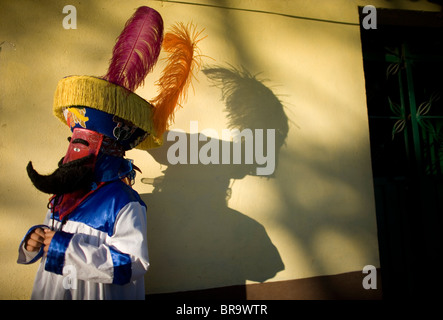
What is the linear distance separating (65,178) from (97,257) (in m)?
0.42

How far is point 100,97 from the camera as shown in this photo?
3.96ft

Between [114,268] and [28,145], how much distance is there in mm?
1310

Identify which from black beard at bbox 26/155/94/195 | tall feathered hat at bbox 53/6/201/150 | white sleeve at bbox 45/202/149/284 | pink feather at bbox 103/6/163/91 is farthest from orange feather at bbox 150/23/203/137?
white sleeve at bbox 45/202/149/284

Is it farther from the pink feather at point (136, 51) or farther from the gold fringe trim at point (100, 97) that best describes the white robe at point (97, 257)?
the pink feather at point (136, 51)

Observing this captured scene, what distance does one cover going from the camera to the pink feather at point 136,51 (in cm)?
133

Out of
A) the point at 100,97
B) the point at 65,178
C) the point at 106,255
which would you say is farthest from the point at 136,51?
the point at 106,255

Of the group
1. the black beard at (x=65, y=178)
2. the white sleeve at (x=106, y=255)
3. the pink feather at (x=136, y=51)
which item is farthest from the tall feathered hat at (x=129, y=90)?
the white sleeve at (x=106, y=255)

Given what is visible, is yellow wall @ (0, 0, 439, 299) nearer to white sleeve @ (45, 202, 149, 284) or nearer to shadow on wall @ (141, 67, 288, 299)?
shadow on wall @ (141, 67, 288, 299)

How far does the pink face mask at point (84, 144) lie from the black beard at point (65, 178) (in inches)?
2.1

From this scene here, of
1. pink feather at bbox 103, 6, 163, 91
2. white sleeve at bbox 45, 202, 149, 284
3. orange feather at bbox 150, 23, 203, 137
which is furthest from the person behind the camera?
orange feather at bbox 150, 23, 203, 137

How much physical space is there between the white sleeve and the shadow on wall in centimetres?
72

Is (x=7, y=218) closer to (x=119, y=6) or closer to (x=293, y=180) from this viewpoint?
(x=119, y=6)

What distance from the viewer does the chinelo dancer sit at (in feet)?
3.63
